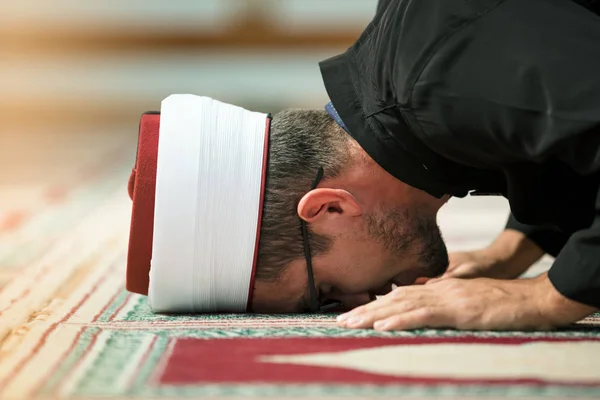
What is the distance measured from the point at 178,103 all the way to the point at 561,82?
73 centimetres

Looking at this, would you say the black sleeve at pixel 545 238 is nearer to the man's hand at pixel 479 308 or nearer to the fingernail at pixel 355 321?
the man's hand at pixel 479 308

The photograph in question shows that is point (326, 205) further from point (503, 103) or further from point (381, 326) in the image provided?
point (503, 103)

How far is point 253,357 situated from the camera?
1.44m

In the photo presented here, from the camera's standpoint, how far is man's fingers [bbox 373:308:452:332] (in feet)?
5.14

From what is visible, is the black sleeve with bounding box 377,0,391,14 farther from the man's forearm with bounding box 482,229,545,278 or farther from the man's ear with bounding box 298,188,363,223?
the man's forearm with bounding box 482,229,545,278

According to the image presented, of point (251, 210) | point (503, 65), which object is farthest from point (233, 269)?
point (503, 65)

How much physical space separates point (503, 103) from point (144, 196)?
0.69m

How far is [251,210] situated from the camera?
5.59 ft

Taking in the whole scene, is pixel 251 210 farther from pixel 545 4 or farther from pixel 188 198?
pixel 545 4

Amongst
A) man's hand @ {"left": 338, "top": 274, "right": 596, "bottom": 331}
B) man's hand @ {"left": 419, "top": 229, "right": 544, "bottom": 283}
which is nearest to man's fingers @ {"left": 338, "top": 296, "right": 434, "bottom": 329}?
man's hand @ {"left": 338, "top": 274, "right": 596, "bottom": 331}

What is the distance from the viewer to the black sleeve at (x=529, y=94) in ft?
4.63

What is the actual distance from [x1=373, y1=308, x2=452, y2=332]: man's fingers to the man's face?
0.75ft

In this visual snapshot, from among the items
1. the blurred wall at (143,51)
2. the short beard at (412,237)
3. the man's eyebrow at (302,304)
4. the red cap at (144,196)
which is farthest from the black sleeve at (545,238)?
the blurred wall at (143,51)

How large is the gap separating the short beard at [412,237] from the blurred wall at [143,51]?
13.3ft
